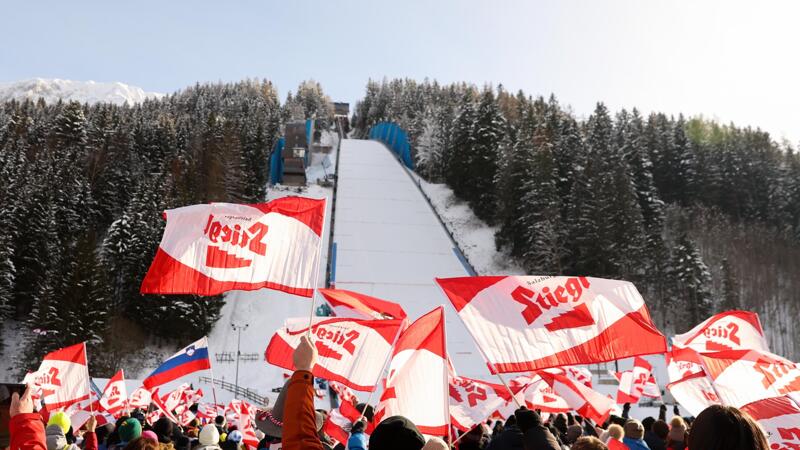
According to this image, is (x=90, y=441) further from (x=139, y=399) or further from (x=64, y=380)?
(x=139, y=399)

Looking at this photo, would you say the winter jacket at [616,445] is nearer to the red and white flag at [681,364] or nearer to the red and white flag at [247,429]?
the red and white flag at [681,364]

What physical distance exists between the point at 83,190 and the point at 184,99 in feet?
224

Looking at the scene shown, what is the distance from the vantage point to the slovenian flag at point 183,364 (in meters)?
10.3

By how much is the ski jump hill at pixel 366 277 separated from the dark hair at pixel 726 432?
834 inches

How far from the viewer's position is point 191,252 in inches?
246

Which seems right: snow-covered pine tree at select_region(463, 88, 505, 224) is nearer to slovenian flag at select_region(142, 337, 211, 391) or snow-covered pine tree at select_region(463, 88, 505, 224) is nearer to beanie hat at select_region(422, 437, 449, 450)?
slovenian flag at select_region(142, 337, 211, 391)

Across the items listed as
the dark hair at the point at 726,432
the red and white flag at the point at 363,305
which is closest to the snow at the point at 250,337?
the red and white flag at the point at 363,305

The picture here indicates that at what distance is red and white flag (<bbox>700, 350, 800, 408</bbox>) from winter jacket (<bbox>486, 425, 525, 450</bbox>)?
3320mm

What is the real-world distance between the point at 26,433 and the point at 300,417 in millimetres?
1621

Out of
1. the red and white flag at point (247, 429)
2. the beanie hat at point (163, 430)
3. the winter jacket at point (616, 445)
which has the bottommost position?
the red and white flag at point (247, 429)

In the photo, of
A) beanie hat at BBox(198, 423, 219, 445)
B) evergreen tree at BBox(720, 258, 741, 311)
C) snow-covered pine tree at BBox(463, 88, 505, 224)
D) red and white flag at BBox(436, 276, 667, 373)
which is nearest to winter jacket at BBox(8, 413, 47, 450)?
beanie hat at BBox(198, 423, 219, 445)

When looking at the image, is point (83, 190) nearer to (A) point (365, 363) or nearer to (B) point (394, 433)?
(A) point (365, 363)

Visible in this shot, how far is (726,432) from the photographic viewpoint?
1.96 m

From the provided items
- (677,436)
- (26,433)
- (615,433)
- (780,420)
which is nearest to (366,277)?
(780,420)
